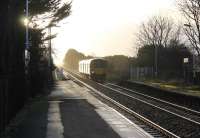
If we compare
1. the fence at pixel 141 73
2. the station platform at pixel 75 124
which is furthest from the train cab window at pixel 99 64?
the station platform at pixel 75 124

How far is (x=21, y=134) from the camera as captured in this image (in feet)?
56.3

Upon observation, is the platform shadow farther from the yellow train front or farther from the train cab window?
the train cab window

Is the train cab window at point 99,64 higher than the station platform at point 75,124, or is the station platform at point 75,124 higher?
the train cab window at point 99,64

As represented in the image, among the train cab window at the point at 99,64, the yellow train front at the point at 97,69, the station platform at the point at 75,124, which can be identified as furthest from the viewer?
the train cab window at the point at 99,64

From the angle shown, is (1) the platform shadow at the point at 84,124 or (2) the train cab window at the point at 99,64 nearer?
(1) the platform shadow at the point at 84,124

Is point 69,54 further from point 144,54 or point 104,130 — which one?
point 104,130

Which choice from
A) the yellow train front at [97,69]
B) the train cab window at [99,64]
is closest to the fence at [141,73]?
the train cab window at [99,64]

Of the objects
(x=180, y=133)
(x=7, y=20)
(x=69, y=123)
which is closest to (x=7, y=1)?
(x=7, y=20)

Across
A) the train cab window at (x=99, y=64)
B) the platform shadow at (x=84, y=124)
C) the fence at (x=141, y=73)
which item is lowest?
the platform shadow at (x=84, y=124)

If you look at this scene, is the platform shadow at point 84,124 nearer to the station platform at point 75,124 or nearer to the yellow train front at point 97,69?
the station platform at point 75,124

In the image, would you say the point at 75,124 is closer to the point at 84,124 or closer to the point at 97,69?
the point at 84,124

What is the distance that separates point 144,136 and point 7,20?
705 centimetres

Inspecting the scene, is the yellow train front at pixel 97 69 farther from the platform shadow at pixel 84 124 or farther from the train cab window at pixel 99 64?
the platform shadow at pixel 84 124

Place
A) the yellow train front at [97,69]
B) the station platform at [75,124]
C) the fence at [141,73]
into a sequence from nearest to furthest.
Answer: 1. the station platform at [75,124]
2. the yellow train front at [97,69]
3. the fence at [141,73]
